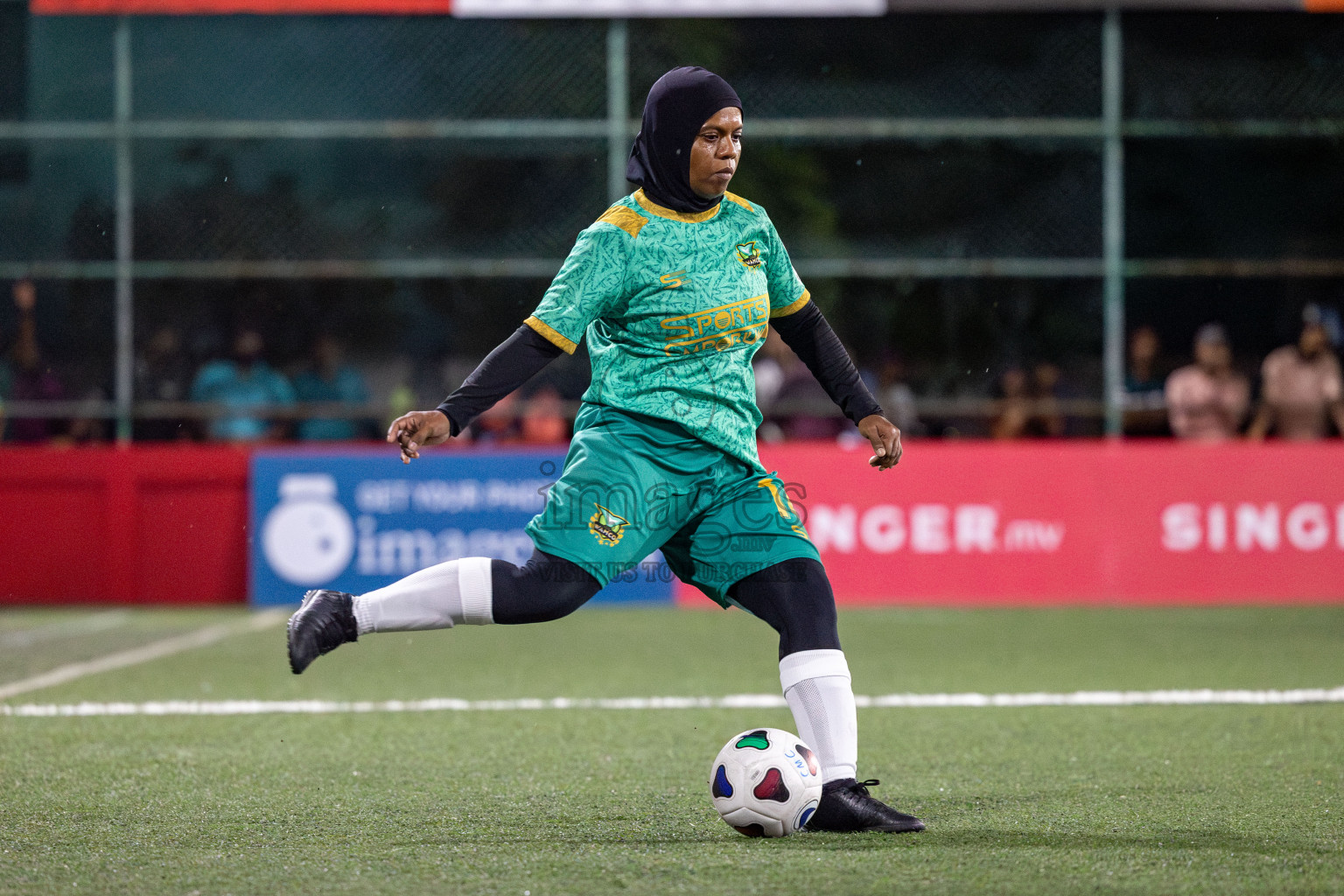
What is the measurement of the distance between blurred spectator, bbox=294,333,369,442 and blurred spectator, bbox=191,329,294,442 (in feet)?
0.49

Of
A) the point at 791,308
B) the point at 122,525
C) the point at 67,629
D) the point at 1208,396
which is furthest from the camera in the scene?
the point at 1208,396

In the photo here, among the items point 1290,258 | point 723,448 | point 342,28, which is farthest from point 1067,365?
point 723,448

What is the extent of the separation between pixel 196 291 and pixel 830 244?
497 centimetres

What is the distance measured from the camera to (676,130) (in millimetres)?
4473

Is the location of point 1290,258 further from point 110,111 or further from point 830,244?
point 110,111

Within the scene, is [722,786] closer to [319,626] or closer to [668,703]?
[319,626]

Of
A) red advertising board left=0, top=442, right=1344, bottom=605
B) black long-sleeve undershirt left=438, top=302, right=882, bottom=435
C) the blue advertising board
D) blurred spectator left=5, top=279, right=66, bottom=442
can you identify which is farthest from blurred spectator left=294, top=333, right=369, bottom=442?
black long-sleeve undershirt left=438, top=302, right=882, bottom=435

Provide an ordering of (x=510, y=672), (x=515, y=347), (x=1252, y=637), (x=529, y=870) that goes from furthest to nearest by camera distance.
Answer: (x=1252, y=637), (x=510, y=672), (x=515, y=347), (x=529, y=870)

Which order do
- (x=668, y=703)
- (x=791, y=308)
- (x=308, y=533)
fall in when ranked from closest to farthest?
(x=791, y=308)
(x=668, y=703)
(x=308, y=533)

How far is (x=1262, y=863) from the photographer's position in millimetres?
4043

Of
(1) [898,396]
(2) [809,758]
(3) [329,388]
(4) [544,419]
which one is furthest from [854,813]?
(3) [329,388]

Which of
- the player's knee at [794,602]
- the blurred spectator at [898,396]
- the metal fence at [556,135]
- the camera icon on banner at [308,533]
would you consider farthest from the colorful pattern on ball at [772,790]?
the metal fence at [556,135]

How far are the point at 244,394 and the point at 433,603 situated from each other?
9492 millimetres

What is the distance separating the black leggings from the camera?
14.4 ft
